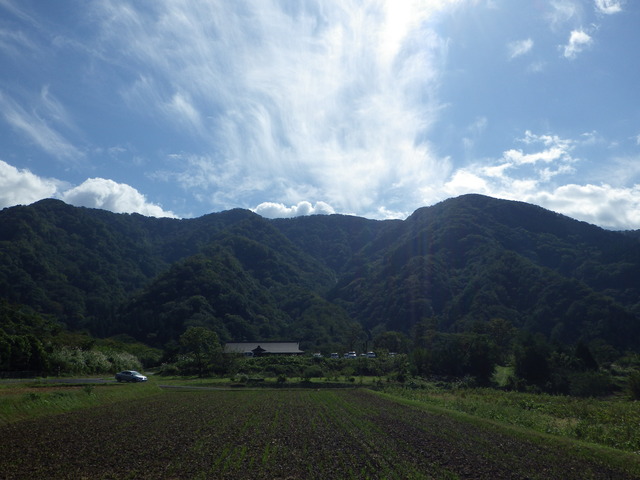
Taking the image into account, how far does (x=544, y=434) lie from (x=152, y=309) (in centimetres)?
11286

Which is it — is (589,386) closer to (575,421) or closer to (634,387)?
(634,387)

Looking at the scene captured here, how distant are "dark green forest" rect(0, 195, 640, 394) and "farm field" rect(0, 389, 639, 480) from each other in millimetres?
39672

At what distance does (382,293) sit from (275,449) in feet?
508

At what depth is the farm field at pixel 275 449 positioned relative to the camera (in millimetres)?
12797

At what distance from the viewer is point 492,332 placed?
3748 inches

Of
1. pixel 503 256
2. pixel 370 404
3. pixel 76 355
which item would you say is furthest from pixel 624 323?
pixel 76 355

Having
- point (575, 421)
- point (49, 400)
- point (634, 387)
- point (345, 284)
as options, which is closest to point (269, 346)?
point (634, 387)

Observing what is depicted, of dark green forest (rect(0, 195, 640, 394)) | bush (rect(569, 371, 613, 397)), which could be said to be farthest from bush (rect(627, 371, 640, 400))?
dark green forest (rect(0, 195, 640, 394))

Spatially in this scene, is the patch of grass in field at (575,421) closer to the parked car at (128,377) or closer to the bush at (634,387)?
the bush at (634,387)

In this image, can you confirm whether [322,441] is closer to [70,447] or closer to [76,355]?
[70,447]

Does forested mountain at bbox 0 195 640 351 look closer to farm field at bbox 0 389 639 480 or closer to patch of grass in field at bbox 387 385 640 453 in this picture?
patch of grass in field at bbox 387 385 640 453

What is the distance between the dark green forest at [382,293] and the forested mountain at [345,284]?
1.47 ft

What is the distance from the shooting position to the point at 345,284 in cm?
19650

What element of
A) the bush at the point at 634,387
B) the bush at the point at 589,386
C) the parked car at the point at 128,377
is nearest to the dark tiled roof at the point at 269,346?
the parked car at the point at 128,377
